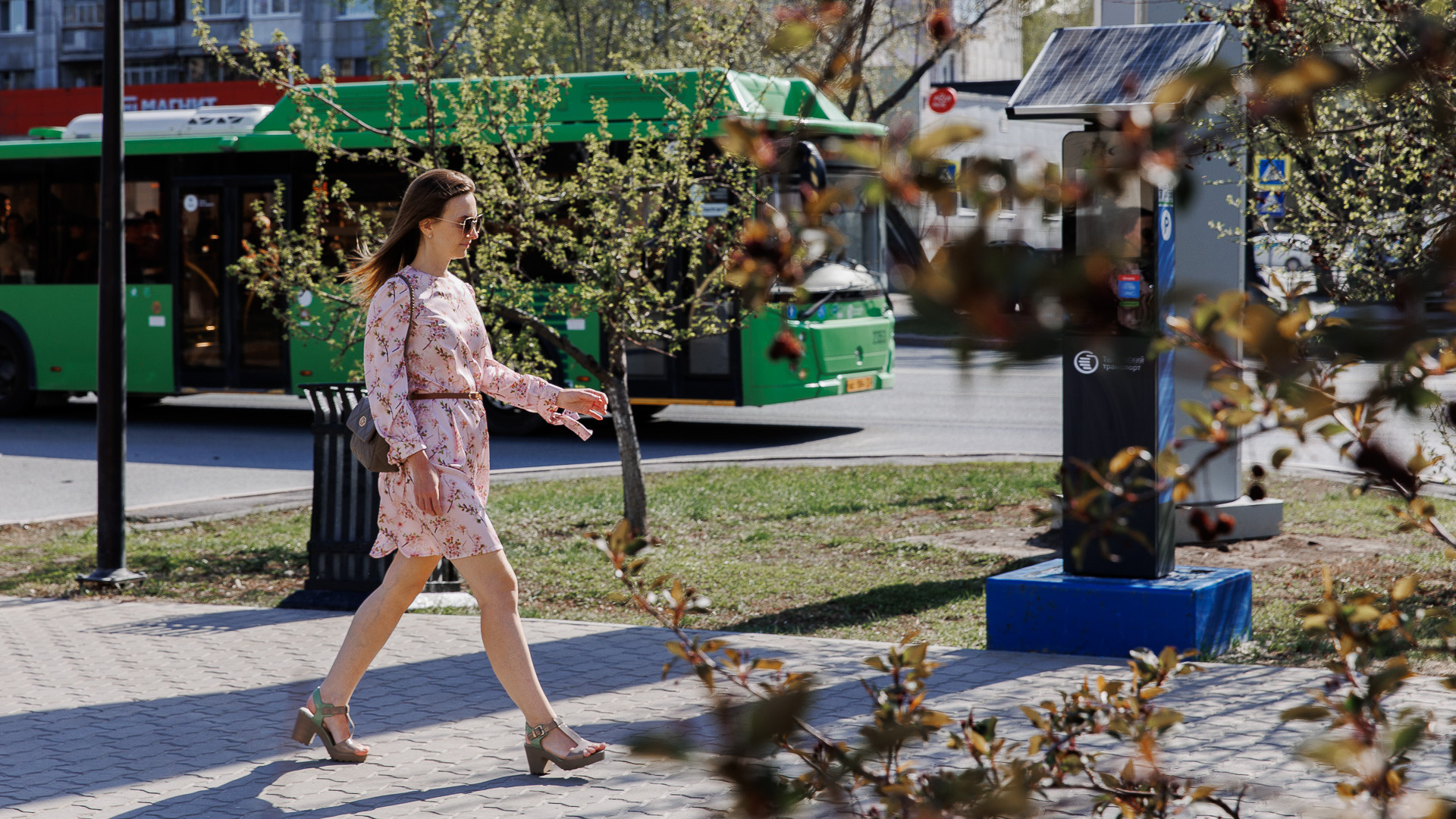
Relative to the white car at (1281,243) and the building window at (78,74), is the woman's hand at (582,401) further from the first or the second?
the building window at (78,74)

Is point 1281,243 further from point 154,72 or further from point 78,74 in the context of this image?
point 78,74

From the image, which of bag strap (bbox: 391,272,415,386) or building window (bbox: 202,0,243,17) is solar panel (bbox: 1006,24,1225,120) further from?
building window (bbox: 202,0,243,17)

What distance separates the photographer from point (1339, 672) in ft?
6.90

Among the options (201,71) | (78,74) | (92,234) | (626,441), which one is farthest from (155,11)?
(626,441)

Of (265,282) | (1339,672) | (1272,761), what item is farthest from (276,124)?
(1339,672)

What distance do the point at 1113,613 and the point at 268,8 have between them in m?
50.3

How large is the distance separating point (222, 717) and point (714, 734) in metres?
4.37

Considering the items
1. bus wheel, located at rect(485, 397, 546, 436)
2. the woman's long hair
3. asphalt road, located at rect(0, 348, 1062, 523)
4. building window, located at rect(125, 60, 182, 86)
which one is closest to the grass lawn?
asphalt road, located at rect(0, 348, 1062, 523)

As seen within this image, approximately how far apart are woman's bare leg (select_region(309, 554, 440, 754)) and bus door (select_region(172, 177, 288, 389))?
1172 centimetres

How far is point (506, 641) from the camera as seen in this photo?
4.68 metres

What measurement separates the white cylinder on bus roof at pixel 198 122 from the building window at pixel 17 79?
42.6 metres

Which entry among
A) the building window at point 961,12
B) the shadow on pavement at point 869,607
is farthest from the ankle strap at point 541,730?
the building window at point 961,12

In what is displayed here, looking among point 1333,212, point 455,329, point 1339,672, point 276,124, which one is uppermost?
point 276,124

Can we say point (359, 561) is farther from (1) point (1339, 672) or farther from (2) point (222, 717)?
(1) point (1339, 672)
